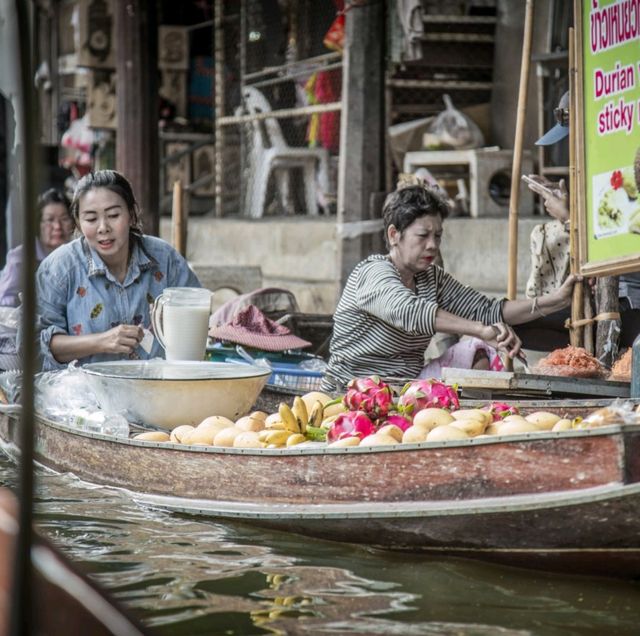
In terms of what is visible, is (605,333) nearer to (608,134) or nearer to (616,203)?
(616,203)

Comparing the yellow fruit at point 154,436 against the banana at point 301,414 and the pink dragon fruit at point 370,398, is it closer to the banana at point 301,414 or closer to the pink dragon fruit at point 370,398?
the banana at point 301,414

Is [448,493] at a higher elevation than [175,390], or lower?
lower

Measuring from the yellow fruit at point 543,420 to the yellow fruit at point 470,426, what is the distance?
171 millimetres

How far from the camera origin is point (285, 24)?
1116 cm

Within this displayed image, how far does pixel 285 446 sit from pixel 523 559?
93 centimetres

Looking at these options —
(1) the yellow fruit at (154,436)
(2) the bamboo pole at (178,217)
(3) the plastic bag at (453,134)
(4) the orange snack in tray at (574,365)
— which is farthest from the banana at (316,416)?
(3) the plastic bag at (453,134)

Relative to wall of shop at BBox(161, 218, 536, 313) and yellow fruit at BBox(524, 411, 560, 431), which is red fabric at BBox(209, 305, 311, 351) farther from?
yellow fruit at BBox(524, 411, 560, 431)

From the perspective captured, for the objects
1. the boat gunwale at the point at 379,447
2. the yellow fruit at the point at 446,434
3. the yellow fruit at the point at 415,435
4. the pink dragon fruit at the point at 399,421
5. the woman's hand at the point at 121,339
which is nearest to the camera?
the boat gunwale at the point at 379,447

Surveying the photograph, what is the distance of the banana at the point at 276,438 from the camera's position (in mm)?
3893

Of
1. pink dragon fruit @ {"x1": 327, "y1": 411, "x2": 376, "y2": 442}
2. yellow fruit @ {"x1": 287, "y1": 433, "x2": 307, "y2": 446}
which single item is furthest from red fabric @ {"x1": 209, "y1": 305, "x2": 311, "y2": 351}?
pink dragon fruit @ {"x1": 327, "y1": 411, "x2": 376, "y2": 442}

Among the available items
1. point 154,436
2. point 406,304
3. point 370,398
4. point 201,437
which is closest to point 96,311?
point 154,436

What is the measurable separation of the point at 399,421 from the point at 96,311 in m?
1.73

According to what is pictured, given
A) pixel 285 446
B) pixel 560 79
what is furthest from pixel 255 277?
pixel 285 446

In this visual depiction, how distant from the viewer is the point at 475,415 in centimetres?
370
